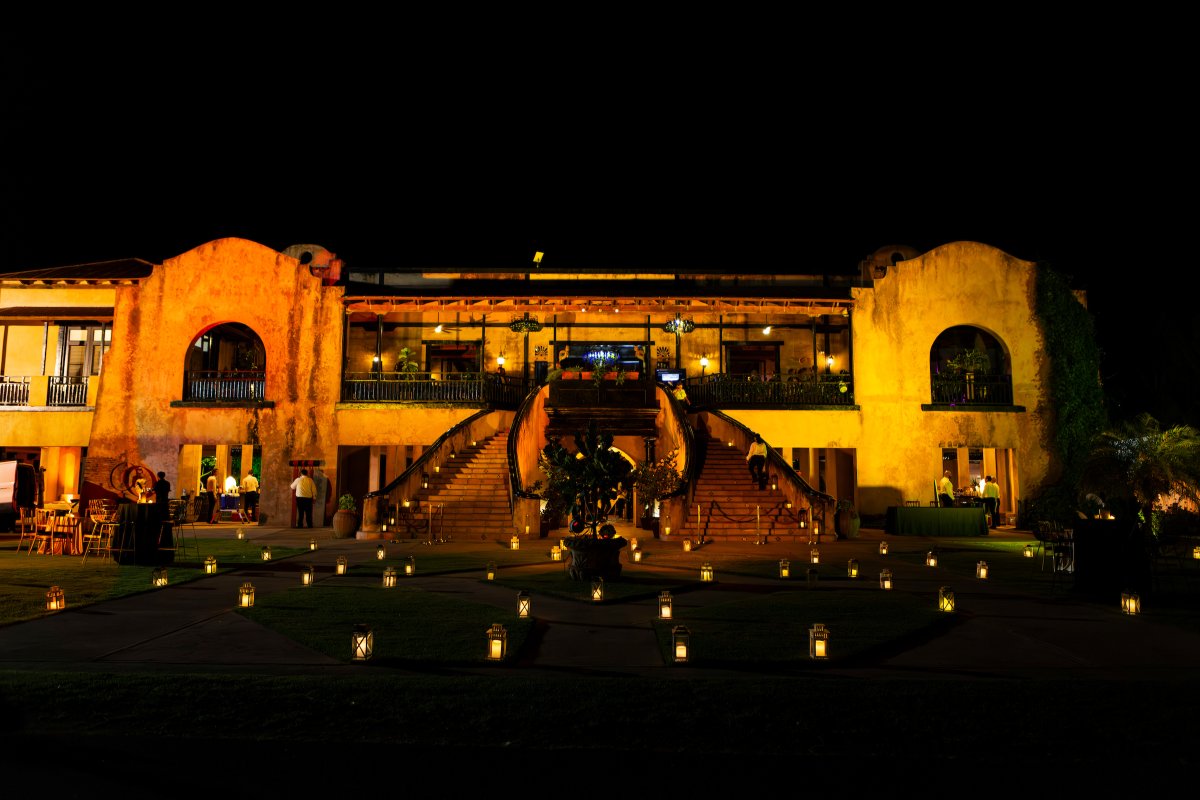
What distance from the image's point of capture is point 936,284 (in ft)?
87.4

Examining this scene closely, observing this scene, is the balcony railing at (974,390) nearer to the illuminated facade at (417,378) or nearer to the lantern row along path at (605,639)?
the illuminated facade at (417,378)

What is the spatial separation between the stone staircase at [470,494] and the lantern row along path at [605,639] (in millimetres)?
7539

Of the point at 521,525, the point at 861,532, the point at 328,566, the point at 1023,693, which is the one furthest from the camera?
the point at 861,532

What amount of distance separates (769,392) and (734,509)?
6.97 m

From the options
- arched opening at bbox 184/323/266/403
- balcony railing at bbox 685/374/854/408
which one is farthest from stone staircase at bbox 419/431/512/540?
arched opening at bbox 184/323/266/403

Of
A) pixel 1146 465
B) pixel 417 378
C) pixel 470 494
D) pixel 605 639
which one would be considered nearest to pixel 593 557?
pixel 605 639

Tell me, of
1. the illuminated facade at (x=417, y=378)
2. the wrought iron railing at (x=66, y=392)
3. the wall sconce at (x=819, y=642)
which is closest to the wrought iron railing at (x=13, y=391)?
the illuminated facade at (x=417, y=378)

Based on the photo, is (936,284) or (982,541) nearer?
(982,541)

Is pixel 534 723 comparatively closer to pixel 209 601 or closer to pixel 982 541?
pixel 209 601

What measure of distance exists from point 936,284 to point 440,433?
1693 cm

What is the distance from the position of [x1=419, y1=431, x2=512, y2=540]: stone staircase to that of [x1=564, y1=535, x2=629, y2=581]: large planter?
793 centimetres

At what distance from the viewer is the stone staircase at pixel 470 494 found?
66.1 ft

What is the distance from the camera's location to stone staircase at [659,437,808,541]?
19734 millimetres

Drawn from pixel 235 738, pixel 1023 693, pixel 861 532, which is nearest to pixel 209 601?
pixel 235 738
